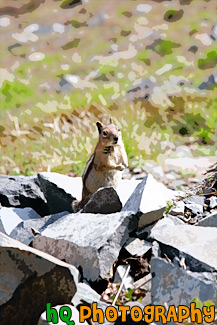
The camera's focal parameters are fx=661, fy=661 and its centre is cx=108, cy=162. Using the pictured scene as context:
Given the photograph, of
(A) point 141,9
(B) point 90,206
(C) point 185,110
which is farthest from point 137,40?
(B) point 90,206

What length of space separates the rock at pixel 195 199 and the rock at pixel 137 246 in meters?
0.94

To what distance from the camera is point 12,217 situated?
5.00 metres

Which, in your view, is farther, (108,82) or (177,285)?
(108,82)

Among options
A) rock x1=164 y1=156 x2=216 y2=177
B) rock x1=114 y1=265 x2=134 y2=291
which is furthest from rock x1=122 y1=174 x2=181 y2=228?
rock x1=164 y1=156 x2=216 y2=177

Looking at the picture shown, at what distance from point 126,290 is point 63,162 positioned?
4.60m

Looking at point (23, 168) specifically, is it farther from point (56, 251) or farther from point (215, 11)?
point (215, 11)

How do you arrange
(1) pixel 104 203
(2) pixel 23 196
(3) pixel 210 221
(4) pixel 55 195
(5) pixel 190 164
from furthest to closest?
1. (5) pixel 190 164
2. (2) pixel 23 196
3. (4) pixel 55 195
4. (1) pixel 104 203
5. (3) pixel 210 221

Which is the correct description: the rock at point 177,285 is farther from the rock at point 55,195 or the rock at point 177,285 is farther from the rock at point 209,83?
the rock at point 209,83

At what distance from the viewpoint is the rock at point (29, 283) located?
11.4ft

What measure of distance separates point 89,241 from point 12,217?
4.32ft

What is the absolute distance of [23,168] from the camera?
8.21 meters

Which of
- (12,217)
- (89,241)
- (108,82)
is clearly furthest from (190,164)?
(89,241)

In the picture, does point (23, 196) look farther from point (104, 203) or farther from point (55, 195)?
A: point (104, 203)

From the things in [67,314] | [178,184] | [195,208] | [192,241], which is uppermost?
[67,314]
